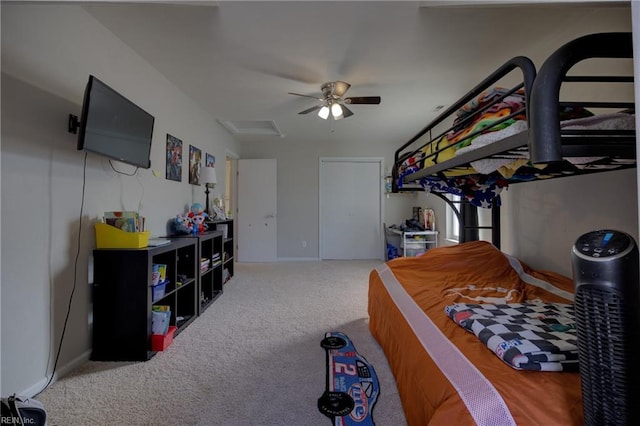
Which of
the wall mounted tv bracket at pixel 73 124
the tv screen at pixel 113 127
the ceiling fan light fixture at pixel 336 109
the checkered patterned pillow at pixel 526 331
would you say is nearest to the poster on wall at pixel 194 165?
the tv screen at pixel 113 127

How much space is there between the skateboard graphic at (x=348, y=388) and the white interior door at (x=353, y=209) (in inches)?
136

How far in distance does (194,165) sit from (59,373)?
237 cm

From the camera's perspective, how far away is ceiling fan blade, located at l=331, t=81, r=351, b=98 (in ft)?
8.89

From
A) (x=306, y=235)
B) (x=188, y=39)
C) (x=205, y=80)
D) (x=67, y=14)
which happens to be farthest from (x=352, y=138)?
(x=67, y=14)

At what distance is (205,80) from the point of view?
2783mm

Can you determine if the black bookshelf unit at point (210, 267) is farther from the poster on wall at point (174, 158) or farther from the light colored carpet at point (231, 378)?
the poster on wall at point (174, 158)

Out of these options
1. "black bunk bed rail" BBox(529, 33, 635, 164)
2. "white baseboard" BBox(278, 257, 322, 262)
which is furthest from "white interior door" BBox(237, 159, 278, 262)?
"black bunk bed rail" BBox(529, 33, 635, 164)

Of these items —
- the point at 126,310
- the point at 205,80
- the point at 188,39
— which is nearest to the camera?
the point at 126,310

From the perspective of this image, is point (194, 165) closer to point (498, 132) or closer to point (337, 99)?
point (337, 99)

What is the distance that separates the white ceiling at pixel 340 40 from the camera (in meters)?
1.76

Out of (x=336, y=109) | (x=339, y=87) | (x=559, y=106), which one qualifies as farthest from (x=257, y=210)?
(x=559, y=106)

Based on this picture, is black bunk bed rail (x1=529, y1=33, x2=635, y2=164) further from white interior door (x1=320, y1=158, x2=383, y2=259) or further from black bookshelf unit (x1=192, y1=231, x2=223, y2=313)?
white interior door (x1=320, y1=158, x2=383, y2=259)

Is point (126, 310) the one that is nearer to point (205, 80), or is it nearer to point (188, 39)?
point (188, 39)

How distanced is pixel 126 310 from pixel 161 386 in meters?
0.61
